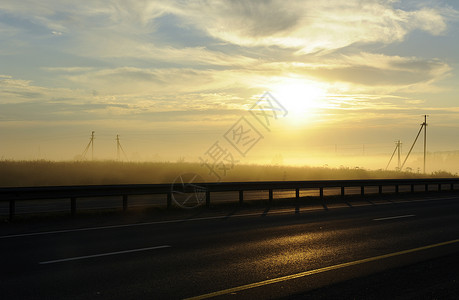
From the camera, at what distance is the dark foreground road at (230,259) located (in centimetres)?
672

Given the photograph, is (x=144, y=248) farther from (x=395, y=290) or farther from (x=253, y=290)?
(x=395, y=290)

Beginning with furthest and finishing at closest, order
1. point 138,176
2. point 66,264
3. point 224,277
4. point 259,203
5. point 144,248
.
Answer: point 138,176, point 259,203, point 144,248, point 66,264, point 224,277

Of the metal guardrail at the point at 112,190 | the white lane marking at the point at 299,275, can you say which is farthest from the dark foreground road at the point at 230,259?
the metal guardrail at the point at 112,190

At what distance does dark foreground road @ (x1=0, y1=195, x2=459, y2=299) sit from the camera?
672cm

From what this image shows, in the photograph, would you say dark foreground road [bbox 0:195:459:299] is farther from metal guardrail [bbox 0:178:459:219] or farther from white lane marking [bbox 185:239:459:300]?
metal guardrail [bbox 0:178:459:219]

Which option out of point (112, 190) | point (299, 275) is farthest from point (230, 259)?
point (112, 190)

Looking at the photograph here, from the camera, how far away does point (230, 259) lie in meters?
8.86

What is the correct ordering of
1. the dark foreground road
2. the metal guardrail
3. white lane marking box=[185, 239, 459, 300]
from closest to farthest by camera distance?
white lane marking box=[185, 239, 459, 300] → the dark foreground road → the metal guardrail

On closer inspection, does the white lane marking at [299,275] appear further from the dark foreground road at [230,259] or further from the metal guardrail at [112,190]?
the metal guardrail at [112,190]

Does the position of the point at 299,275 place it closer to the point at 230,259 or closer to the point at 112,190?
the point at 230,259

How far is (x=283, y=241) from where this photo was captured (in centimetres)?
1088

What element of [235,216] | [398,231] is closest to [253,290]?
[398,231]

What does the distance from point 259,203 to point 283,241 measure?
9174 mm

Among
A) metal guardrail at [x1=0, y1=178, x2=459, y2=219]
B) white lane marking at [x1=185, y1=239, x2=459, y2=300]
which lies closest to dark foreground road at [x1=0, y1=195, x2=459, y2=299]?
white lane marking at [x1=185, y1=239, x2=459, y2=300]
